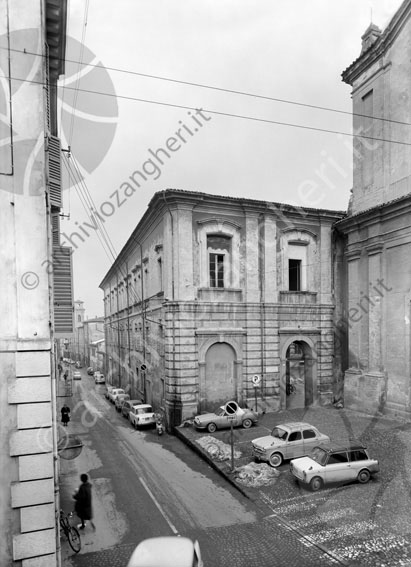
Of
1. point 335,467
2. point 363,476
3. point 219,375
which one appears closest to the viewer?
point 335,467

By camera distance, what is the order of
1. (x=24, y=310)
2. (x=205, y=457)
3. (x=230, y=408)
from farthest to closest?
(x=205, y=457), (x=230, y=408), (x=24, y=310)

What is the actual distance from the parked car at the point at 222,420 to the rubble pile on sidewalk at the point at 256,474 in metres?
4.83

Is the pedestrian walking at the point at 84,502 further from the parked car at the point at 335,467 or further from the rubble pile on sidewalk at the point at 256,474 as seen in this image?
the parked car at the point at 335,467

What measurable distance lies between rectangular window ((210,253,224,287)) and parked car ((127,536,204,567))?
51.8 feet

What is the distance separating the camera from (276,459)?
14336 millimetres

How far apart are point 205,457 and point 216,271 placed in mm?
10196

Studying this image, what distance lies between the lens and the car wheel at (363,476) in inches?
493

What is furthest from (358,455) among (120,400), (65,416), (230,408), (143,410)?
(120,400)

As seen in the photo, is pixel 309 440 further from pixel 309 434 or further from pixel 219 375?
pixel 219 375

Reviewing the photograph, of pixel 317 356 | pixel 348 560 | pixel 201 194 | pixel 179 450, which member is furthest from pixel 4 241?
pixel 317 356

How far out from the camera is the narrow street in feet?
30.4

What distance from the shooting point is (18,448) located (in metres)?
6.97

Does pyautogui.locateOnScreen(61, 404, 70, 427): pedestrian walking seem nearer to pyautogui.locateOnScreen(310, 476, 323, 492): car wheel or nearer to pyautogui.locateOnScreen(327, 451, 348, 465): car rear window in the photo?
pyautogui.locateOnScreen(310, 476, 323, 492): car wheel

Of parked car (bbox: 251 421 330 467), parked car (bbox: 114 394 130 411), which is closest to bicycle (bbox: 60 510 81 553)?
parked car (bbox: 251 421 330 467)
